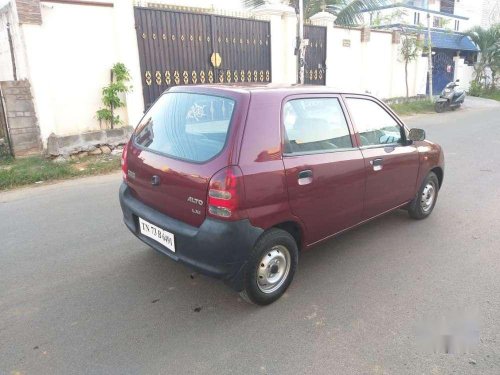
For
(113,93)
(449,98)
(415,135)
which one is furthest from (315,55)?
(415,135)

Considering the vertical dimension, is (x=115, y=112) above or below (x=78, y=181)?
above

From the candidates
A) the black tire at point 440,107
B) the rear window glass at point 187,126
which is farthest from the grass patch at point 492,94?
the rear window glass at point 187,126

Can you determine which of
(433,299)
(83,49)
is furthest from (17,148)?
(433,299)

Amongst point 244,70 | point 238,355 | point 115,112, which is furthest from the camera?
point 244,70

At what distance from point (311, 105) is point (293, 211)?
90 centimetres

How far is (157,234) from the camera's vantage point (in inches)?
119

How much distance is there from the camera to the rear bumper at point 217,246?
8.59ft

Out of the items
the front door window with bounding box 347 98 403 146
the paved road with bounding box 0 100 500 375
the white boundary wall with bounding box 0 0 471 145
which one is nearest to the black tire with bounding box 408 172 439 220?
the paved road with bounding box 0 100 500 375

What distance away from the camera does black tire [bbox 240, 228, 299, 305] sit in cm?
278

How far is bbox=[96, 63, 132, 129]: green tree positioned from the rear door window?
5.92 m

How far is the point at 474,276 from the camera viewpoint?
3.39 m

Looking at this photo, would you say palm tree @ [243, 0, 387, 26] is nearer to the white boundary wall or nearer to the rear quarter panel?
the white boundary wall

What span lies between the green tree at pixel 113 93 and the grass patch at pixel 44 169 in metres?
1.04

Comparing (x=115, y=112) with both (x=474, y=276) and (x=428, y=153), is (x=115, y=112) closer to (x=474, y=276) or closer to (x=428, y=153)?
(x=428, y=153)
